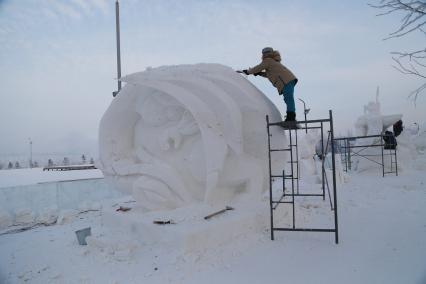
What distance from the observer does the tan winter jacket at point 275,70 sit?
4852mm

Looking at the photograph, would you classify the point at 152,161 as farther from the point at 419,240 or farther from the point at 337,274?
Result: the point at 419,240

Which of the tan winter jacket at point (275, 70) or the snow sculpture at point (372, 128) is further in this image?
the snow sculpture at point (372, 128)

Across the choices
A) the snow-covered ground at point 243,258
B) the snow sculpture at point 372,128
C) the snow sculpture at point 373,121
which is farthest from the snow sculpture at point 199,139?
the snow sculpture at point 373,121

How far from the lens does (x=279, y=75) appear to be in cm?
486

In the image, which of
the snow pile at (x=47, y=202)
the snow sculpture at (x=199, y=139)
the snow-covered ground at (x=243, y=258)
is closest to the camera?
the snow-covered ground at (x=243, y=258)

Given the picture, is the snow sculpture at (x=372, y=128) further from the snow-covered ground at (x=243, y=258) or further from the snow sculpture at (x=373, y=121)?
the snow-covered ground at (x=243, y=258)

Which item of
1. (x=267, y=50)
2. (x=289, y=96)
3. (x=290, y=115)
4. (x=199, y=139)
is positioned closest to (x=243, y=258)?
(x=199, y=139)

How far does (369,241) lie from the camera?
4.31 m

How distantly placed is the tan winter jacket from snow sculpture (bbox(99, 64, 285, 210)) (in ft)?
1.42

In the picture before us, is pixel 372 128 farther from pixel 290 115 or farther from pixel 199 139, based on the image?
pixel 199 139

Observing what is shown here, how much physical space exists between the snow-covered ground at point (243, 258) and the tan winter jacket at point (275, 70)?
1986 mm

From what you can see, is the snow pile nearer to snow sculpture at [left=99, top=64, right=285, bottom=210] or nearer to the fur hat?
snow sculpture at [left=99, top=64, right=285, bottom=210]

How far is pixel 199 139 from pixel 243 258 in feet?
6.59

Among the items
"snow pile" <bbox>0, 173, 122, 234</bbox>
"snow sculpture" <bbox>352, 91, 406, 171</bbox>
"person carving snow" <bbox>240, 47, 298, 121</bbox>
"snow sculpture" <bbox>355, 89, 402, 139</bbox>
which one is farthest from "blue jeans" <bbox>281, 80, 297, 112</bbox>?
"snow sculpture" <bbox>355, 89, 402, 139</bbox>
